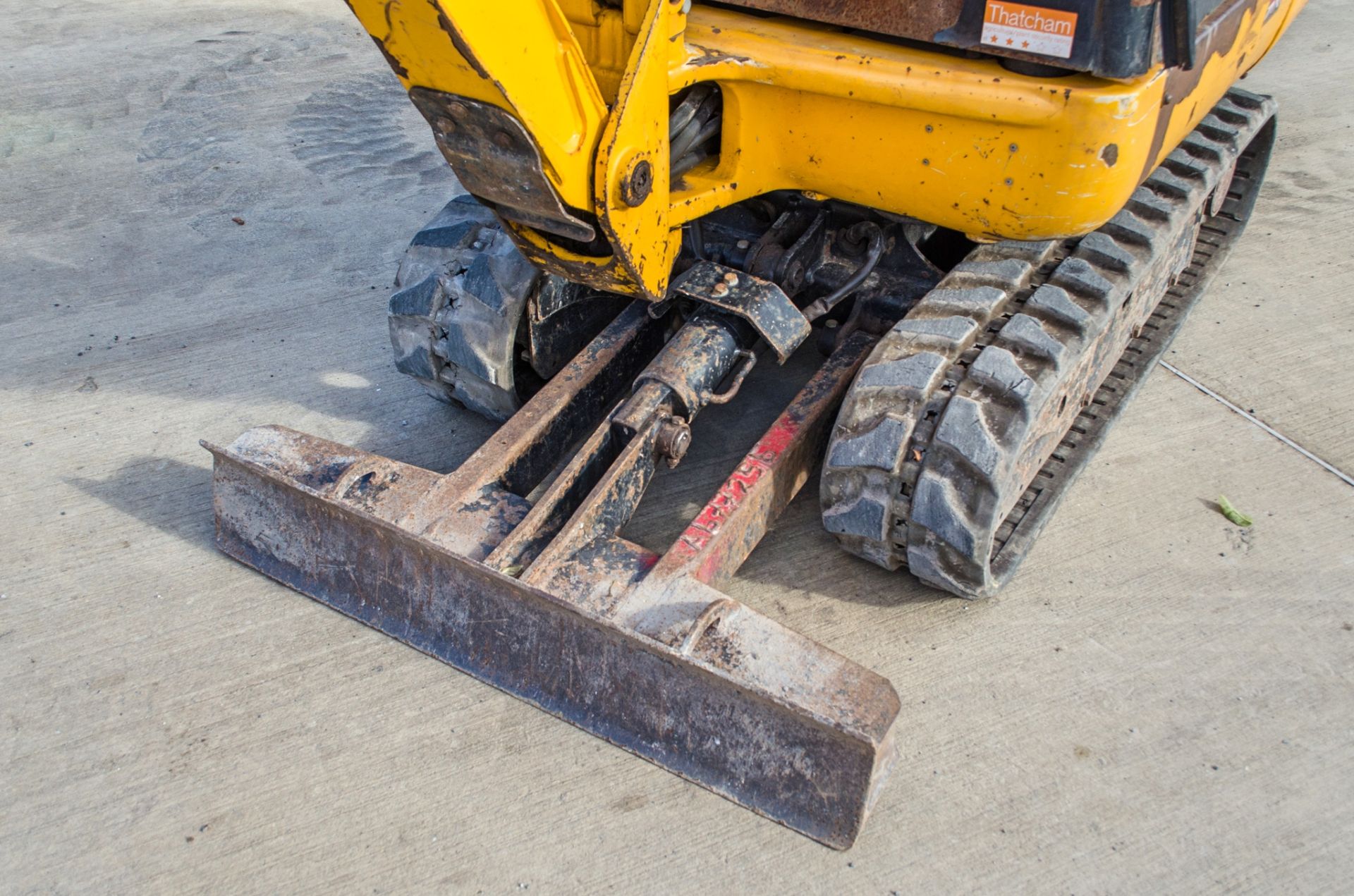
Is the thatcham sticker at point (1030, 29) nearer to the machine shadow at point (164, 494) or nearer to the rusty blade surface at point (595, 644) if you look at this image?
the rusty blade surface at point (595, 644)

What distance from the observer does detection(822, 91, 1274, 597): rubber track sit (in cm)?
274

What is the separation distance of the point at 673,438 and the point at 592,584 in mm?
549

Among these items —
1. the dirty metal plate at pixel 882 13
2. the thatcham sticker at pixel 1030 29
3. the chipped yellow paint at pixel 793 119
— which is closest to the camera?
the chipped yellow paint at pixel 793 119

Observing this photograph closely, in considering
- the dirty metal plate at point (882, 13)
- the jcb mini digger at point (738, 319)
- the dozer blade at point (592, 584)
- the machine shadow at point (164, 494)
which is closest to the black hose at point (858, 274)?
the jcb mini digger at point (738, 319)

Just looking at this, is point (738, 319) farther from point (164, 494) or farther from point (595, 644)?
point (164, 494)

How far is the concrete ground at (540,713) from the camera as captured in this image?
8.29 ft

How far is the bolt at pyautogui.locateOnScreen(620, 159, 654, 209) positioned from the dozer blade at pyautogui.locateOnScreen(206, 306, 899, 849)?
66cm

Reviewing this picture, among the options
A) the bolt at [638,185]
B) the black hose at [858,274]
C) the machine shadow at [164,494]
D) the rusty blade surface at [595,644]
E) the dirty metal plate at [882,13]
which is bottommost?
the machine shadow at [164,494]

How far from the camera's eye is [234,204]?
17.1 ft

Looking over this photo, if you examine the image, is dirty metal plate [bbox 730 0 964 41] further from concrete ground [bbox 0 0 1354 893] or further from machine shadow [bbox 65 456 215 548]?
machine shadow [bbox 65 456 215 548]

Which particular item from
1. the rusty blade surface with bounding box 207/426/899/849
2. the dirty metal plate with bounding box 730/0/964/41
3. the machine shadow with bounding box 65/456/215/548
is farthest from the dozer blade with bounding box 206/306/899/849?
the dirty metal plate with bounding box 730/0/964/41

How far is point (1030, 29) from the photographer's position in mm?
2492

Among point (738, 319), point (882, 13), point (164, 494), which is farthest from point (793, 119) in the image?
point (164, 494)

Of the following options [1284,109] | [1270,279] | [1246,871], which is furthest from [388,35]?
[1284,109]
